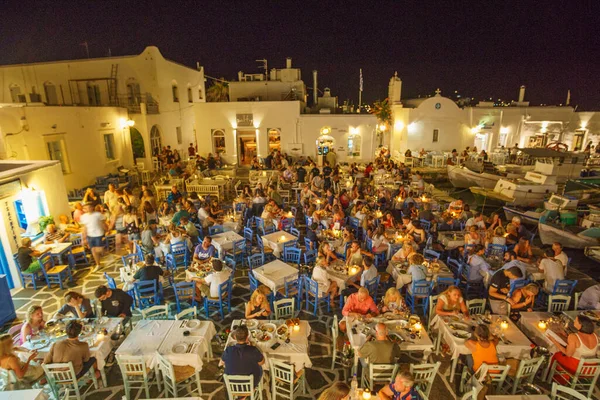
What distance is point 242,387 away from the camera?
4910 mm

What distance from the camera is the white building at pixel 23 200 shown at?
8.88m

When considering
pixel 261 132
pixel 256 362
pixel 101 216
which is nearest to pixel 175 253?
pixel 101 216

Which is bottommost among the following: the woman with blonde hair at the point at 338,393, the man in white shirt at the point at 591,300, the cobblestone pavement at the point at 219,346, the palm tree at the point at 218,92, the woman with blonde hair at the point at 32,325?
the cobblestone pavement at the point at 219,346

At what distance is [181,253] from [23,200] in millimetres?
4775

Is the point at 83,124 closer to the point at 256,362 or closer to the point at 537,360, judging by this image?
the point at 256,362

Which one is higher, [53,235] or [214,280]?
[53,235]

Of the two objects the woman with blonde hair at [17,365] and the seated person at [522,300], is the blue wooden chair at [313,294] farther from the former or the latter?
the woman with blonde hair at [17,365]

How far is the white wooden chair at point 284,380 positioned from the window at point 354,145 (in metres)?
19.4

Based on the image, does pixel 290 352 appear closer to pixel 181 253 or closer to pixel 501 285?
pixel 501 285

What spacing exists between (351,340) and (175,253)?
581 centimetres

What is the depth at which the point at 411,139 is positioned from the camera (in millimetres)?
26266

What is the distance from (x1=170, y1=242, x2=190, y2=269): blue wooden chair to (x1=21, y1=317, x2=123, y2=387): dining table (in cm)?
312

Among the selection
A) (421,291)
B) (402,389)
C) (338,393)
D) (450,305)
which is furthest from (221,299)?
(450,305)

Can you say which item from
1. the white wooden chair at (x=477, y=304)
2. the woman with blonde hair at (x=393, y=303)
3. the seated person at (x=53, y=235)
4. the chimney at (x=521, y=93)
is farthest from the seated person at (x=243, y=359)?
the chimney at (x=521, y=93)
